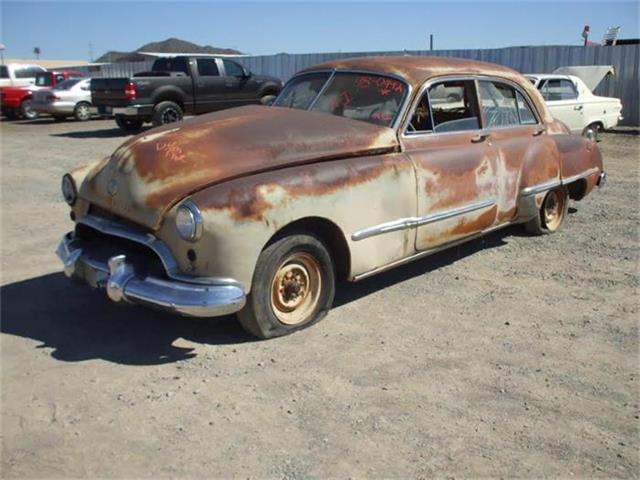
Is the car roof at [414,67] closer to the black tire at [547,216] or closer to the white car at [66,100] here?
the black tire at [547,216]

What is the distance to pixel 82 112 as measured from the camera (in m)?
21.1

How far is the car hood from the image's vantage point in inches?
155

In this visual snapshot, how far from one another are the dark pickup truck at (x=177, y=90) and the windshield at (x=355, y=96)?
10050mm

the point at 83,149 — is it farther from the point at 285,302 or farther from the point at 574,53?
the point at 574,53

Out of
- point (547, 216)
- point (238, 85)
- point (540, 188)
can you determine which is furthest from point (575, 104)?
point (238, 85)

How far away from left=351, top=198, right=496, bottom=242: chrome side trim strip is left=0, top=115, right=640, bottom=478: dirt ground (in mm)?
611

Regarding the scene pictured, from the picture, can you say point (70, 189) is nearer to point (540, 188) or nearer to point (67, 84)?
point (540, 188)

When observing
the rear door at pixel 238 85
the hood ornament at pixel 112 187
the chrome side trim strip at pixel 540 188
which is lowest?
the chrome side trim strip at pixel 540 188

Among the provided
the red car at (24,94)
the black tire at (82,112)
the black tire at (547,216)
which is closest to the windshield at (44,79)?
the red car at (24,94)

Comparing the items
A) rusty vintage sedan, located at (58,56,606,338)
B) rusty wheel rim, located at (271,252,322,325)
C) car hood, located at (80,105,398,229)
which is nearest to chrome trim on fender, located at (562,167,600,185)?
rusty vintage sedan, located at (58,56,606,338)

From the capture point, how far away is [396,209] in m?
4.66

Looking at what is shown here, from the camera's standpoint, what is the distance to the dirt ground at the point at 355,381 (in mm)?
3000

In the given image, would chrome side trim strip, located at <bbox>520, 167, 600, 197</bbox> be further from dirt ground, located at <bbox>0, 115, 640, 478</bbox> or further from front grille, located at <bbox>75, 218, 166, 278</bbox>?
front grille, located at <bbox>75, 218, 166, 278</bbox>

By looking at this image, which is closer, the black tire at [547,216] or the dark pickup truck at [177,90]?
the black tire at [547,216]
